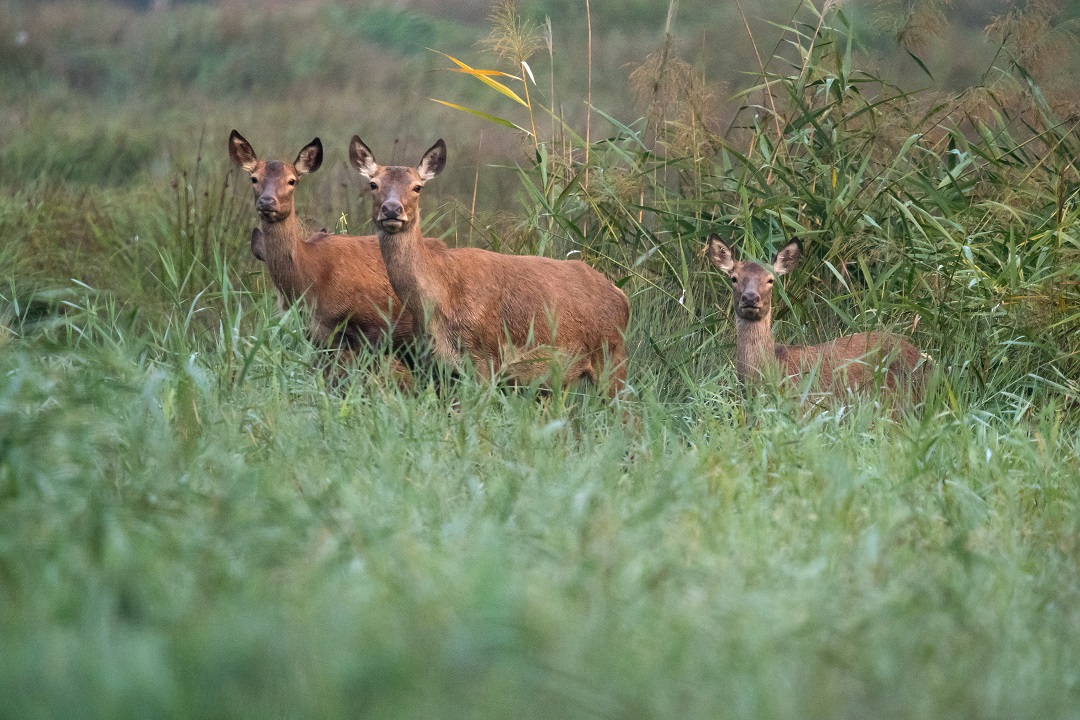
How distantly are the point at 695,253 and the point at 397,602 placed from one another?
191 inches

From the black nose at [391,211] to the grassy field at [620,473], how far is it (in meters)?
0.62

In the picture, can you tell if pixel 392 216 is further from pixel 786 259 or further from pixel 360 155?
pixel 786 259

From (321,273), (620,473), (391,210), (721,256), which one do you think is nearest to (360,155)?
(321,273)

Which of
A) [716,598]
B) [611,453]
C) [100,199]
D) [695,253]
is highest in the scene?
[716,598]

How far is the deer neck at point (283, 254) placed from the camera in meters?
6.19

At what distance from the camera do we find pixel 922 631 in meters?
2.62

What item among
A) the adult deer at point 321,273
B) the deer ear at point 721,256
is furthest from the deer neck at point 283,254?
the deer ear at point 721,256

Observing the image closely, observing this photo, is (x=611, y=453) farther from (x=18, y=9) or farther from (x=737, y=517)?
(x=18, y=9)

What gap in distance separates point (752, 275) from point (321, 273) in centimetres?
192

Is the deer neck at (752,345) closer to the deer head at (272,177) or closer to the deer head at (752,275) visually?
the deer head at (752,275)

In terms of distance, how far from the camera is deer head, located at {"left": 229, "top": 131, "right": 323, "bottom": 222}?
6.18 metres

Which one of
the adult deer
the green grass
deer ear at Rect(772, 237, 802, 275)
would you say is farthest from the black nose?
deer ear at Rect(772, 237, 802, 275)

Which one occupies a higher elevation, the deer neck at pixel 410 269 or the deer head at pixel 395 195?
the deer head at pixel 395 195

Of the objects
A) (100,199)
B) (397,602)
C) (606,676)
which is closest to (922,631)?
(606,676)
